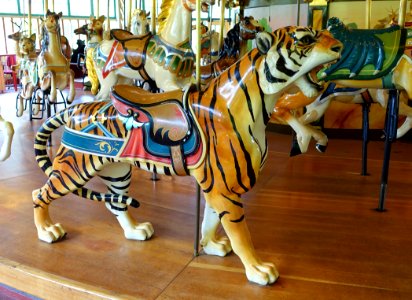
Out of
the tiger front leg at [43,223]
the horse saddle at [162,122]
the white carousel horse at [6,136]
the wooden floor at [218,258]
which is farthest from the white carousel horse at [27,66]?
the horse saddle at [162,122]

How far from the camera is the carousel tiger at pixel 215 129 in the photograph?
1.12 meters

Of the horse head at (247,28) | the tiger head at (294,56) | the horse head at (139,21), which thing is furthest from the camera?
the horse head at (139,21)

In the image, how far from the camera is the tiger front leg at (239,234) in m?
1.25

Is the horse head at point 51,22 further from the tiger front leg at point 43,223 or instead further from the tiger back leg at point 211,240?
the tiger back leg at point 211,240

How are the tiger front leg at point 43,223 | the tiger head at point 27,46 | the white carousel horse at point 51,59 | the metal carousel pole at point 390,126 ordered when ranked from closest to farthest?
the tiger front leg at point 43,223
the metal carousel pole at point 390,126
the white carousel horse at point 51,59
the tiger head at point 27,46

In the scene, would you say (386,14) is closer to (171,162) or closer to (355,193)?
(355,193)

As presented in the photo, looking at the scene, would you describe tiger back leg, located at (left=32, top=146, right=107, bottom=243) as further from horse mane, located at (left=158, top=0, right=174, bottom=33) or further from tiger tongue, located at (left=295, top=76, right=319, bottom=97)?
A: horse mane, located at (left=158, top=0, right=174, bottom=33)

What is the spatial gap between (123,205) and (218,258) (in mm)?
418

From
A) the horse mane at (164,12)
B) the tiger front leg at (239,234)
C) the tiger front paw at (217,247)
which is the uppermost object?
the horse mane at (164,12)

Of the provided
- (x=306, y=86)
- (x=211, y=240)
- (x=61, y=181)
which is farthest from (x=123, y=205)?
(x=306, y=86)

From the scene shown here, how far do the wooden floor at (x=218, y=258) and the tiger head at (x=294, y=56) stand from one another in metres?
0.62

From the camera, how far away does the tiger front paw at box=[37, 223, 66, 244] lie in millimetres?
1587

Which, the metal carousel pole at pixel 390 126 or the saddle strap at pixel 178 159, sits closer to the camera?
the saddle strap at pixel 178 159

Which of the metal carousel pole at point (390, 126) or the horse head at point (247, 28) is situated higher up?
the horse head at point (247, 28)
